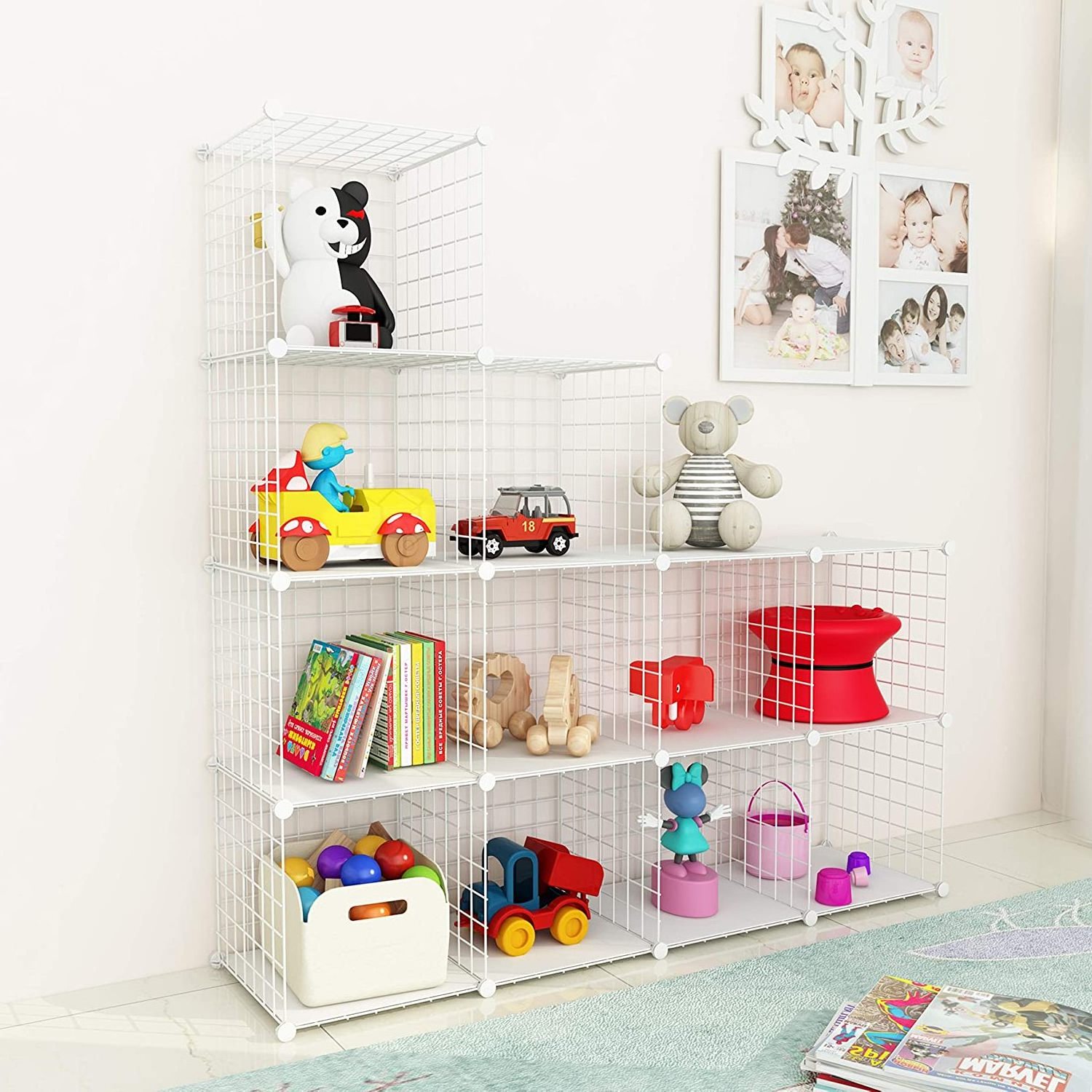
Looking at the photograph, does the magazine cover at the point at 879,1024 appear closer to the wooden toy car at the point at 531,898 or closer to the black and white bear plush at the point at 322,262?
the wooden toy car at the point at 531,898

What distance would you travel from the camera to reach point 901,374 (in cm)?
331

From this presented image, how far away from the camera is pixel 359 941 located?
2.27 meters

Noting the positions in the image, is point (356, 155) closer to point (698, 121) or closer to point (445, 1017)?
point (698, 121)

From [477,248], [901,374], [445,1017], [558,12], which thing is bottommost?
[445,1017]

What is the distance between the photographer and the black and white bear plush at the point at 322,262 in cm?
234

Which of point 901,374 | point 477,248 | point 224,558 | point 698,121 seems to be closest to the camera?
point 224,558

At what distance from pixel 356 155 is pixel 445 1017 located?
1704 mm

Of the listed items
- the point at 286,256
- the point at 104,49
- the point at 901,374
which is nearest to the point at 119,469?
the point at 286,256

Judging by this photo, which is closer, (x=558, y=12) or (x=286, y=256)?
(x=286, y=256)

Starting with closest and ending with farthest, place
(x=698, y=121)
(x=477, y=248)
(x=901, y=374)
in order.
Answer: (x=477, y=248)
(x=698, y=121)
(x=901, y=374)

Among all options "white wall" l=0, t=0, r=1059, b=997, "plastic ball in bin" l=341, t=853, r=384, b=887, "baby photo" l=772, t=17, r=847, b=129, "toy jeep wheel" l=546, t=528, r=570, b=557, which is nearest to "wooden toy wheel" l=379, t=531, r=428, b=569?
"toy jeep wheel" l=546, t=528, r=570, b=557

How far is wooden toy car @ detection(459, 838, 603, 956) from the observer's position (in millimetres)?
2516

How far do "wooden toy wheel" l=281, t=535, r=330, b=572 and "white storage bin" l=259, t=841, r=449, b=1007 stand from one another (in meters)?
0.57

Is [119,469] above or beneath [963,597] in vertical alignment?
above
